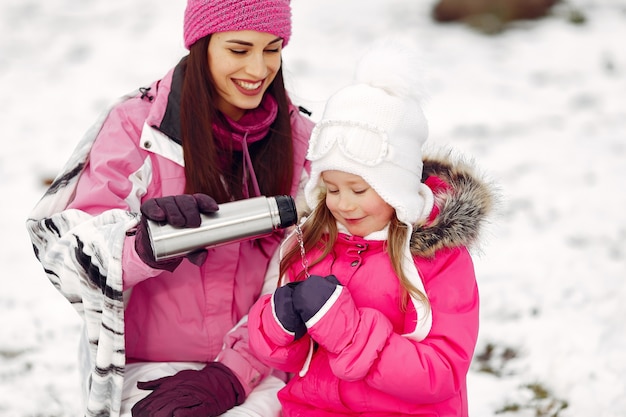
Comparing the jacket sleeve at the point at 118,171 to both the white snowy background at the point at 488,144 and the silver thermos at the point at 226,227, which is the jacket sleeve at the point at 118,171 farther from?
the white snowy background at the point at 488,144

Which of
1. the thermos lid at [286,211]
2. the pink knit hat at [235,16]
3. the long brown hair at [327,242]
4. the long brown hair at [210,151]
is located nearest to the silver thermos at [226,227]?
the thermos lid at [286,211]

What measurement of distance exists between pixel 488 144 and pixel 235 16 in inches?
149

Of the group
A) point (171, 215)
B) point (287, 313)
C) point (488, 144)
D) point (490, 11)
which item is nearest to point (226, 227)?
point (171, 215)

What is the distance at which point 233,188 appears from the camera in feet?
8.79

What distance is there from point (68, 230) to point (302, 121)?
102cm

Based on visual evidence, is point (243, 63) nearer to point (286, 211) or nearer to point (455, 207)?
point (286, 211)

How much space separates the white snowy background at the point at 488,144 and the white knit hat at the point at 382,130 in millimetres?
505

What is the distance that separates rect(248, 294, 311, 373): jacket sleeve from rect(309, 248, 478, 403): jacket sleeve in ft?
0.44

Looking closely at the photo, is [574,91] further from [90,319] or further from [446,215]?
[90,319]

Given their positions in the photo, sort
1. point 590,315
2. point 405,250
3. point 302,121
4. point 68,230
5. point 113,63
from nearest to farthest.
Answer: point 405,250
point 68,230
point 302,121
point 590,315
point 113,63

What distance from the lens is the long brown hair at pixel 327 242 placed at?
7.16 ft

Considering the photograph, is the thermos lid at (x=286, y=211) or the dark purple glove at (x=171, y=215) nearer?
the dark purple glove at (x=171, y=215)

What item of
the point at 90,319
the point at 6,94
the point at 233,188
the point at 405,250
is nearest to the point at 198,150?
the point at 233,188

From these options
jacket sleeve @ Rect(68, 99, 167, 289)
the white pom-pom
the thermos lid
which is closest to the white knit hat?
the white pom-pom
